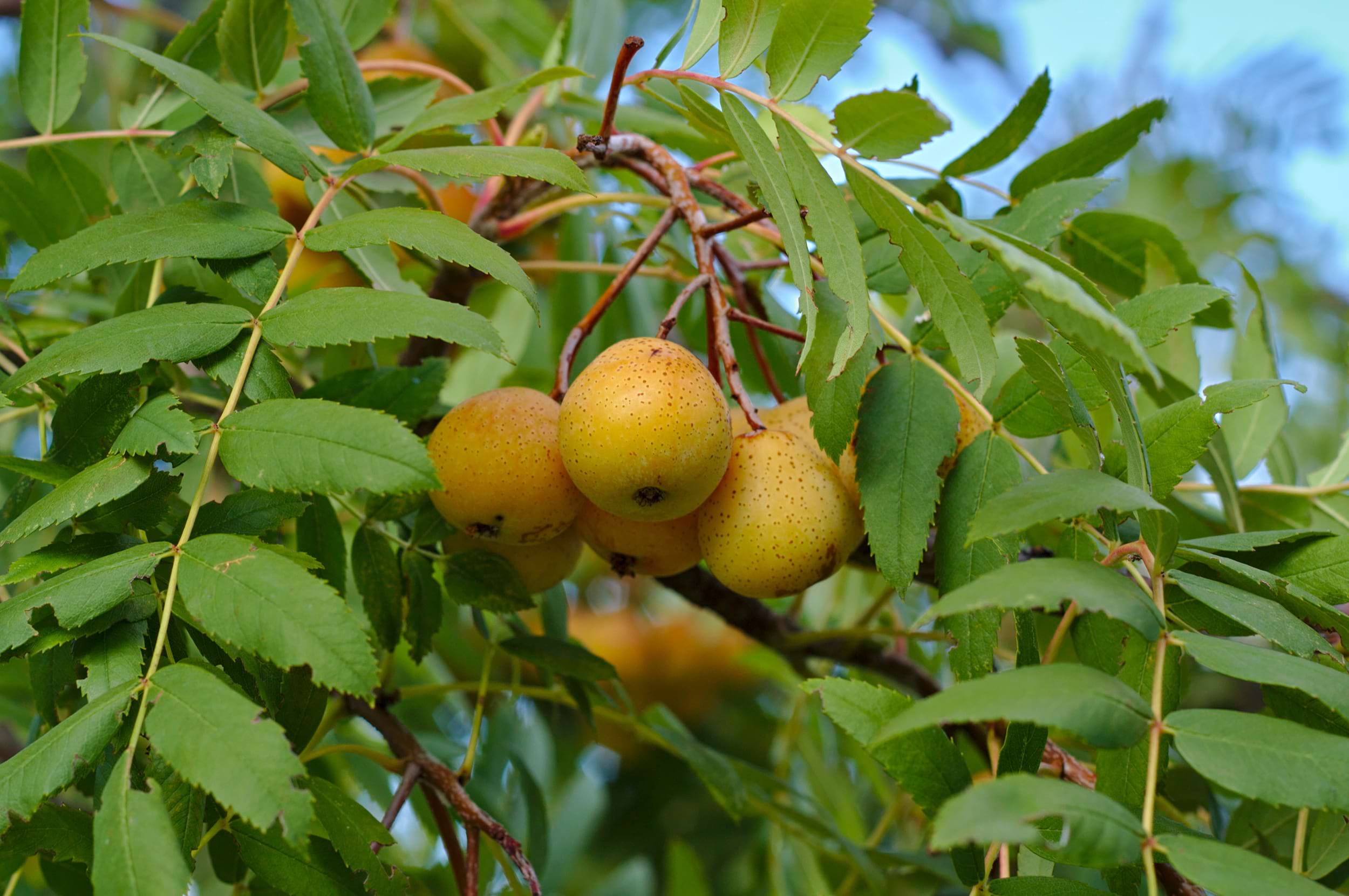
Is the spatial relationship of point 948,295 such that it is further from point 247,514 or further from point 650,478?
point 247,514

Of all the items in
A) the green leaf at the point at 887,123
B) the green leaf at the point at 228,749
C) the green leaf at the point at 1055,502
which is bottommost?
the green leaf at the point at 228,749

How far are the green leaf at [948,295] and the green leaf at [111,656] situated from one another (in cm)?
64

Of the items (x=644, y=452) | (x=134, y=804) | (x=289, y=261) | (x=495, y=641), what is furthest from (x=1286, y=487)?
(x=134, y=804)

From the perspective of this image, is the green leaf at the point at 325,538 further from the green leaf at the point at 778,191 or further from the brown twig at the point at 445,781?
the green leaf at the point at 778,191

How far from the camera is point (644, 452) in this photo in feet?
2.85

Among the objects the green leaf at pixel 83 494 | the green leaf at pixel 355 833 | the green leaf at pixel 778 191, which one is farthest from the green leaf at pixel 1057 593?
the green leaf at pixel 83 494

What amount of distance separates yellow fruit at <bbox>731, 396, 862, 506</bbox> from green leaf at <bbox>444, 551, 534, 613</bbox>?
0.87ft

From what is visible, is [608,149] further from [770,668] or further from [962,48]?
[962,48]

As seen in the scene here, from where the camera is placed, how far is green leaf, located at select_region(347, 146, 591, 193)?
0.87 m

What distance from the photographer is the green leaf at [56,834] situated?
750 mm

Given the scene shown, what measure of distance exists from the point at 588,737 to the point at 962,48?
2232 millimetres

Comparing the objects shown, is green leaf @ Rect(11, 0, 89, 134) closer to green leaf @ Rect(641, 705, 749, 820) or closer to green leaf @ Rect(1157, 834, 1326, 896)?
green leaf @ Rect(641, 705, 749, 820)

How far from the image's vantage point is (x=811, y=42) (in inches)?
36.4

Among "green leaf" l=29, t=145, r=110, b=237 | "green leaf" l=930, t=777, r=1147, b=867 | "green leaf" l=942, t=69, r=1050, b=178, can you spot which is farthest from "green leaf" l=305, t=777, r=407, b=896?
"green leaf" l=942, t=69, r=1050, b=178
